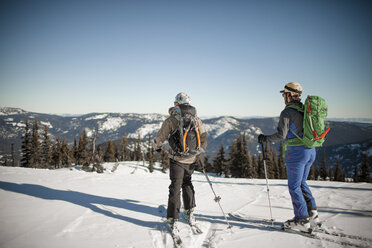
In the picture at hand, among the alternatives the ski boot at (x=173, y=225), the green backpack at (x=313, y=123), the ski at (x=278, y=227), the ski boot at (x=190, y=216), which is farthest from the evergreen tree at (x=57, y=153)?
the green backpack at (x=313, y=123)

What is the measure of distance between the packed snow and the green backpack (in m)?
1.77

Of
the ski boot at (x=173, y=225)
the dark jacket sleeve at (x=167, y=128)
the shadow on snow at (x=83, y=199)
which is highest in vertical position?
the dark jacket sleeve at (x=167, y=128)

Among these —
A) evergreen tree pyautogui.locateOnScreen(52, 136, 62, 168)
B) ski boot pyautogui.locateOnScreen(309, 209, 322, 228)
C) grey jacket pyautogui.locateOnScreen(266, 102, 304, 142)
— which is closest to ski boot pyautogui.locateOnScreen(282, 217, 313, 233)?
ski boot pyautogui.locateOnScreen(309, 209, 322, 228)

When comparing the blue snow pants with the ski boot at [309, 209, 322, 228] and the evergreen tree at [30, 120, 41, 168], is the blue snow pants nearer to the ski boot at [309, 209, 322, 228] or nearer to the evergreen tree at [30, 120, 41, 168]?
the ski boot at [309, 209, 322, 228]

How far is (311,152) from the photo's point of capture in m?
3.57

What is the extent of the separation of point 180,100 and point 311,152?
2918mm

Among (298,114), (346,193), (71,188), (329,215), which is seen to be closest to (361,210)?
(329,215)

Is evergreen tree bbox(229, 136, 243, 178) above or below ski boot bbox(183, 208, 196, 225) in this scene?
below

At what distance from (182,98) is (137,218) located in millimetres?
3091

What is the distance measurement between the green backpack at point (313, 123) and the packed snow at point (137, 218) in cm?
177

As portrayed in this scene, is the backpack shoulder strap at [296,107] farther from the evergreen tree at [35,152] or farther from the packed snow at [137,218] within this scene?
the evergreen tree at [35,152]

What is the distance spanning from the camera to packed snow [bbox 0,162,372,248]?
10.2 feet

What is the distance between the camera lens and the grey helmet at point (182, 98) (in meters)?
3.84

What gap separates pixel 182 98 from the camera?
3.86 m
